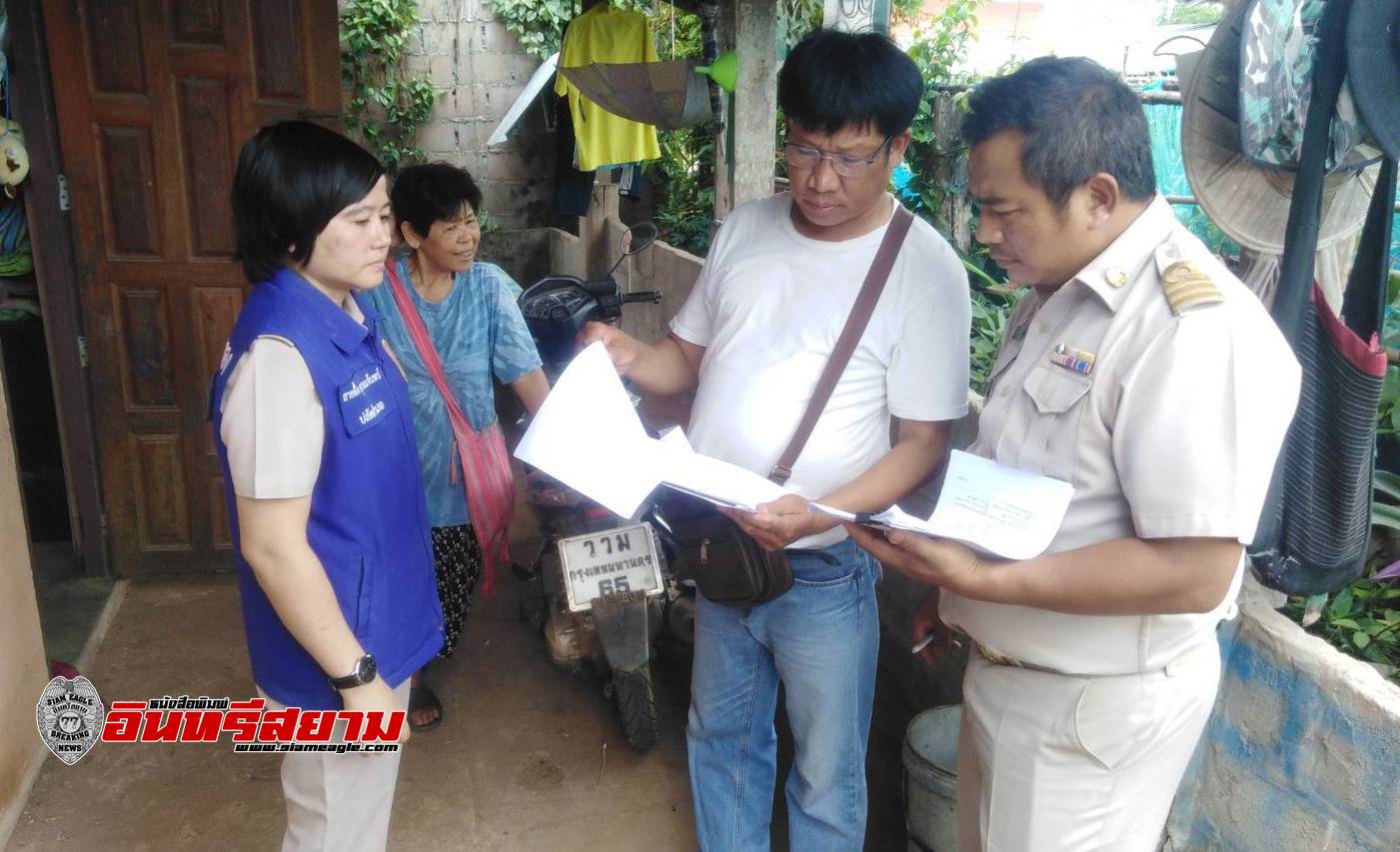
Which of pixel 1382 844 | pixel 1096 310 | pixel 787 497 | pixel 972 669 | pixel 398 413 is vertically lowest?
pixel 1382 844

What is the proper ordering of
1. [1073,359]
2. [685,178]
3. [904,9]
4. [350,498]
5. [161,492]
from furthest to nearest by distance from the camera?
[685,178] < [904,9] < [161,492] < [350,498] < [1073,359]

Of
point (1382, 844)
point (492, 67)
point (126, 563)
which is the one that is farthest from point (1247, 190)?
point (492, 67)

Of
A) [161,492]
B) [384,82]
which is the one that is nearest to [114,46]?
[161,492]

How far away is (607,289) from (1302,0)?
2.21 metres

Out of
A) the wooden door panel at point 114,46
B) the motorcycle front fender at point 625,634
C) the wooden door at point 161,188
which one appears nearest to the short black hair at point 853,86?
the motorcycle front fender at point 625,634

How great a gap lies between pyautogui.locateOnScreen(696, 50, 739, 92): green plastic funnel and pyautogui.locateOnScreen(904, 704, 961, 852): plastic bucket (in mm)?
2297

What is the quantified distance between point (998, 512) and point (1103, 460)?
157mm

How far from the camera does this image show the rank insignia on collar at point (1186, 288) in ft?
4.02

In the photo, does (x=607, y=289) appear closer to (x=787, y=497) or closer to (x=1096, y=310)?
(x=787, y=497)

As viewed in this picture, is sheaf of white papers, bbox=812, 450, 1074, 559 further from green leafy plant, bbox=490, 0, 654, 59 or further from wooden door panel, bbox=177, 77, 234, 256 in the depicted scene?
green leafy plant, bbox=490, 0, 654, 59

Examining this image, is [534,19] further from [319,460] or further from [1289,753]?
[1289,753]

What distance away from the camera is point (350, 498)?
64.1 inches

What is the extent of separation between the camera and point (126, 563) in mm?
4012

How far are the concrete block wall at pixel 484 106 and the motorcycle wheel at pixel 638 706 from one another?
615cm
